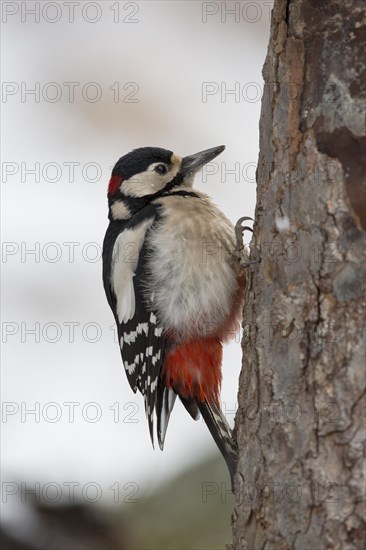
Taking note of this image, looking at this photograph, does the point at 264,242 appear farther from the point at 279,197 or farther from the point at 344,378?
the point at 344,378

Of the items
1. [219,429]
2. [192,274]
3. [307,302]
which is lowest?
[219,429]

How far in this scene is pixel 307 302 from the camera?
235 cm

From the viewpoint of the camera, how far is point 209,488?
4.09m

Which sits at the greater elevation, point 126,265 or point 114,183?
point 114,183

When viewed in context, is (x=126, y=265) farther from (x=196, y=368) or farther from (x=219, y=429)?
(x=219, y=429)

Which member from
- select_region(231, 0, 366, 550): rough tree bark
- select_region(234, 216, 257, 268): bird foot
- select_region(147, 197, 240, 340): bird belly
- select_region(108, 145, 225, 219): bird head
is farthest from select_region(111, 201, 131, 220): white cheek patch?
select_region(231, 0, 366, 550): rough tree bark

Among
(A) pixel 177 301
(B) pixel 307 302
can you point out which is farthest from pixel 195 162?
(B) pixel 307 302

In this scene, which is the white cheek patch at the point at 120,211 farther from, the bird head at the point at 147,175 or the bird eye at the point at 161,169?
the bird eye at the point at 161,169

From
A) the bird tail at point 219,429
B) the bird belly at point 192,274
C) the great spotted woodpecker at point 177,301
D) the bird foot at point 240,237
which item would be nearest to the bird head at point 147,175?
the great spotted woodpecker at point 177,301

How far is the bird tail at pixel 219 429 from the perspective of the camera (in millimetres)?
3172

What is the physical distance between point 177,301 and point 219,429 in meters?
0.57

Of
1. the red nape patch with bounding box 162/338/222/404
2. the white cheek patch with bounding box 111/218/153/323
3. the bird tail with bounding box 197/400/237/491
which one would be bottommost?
the bird tail with bounding box 197/400/237/491

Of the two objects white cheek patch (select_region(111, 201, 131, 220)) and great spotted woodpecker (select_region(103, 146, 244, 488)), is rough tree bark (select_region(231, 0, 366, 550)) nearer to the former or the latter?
great spotted woodpecker (select_region(103, 146, 244, 488))

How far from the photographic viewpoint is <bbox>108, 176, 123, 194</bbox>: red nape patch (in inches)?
155
